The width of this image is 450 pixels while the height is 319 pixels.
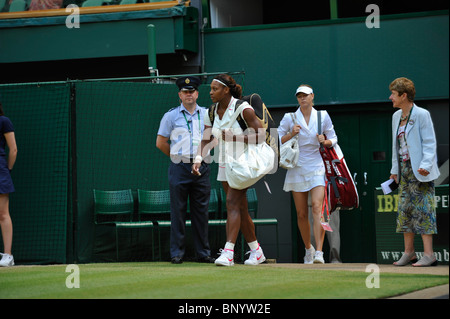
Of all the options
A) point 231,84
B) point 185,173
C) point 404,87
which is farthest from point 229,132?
point 404,87

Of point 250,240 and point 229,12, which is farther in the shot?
point 229,12

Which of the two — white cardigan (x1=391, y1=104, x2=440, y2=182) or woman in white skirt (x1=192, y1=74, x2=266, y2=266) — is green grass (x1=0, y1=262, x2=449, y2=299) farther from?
white cardigan (x1=391, y1=104, x2=440, y2=182)

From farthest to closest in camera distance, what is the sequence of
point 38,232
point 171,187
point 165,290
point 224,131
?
1. point 38,232
2. point 171,187
3. point 224,131
4. point 165,290

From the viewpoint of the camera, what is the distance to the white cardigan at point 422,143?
9.45m

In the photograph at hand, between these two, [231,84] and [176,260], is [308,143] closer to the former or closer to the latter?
[231,84]

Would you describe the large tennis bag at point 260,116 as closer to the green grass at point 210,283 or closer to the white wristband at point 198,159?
the white wristband at point 198,159

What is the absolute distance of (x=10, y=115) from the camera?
12.1 meters

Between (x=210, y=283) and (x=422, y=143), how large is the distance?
3.40 meters

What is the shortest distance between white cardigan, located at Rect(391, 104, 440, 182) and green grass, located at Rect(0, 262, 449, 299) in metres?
1.53

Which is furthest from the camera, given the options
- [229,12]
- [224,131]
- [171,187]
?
[229,12]

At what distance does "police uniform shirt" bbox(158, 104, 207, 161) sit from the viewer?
414 inches

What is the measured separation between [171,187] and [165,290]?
3.67 meters
